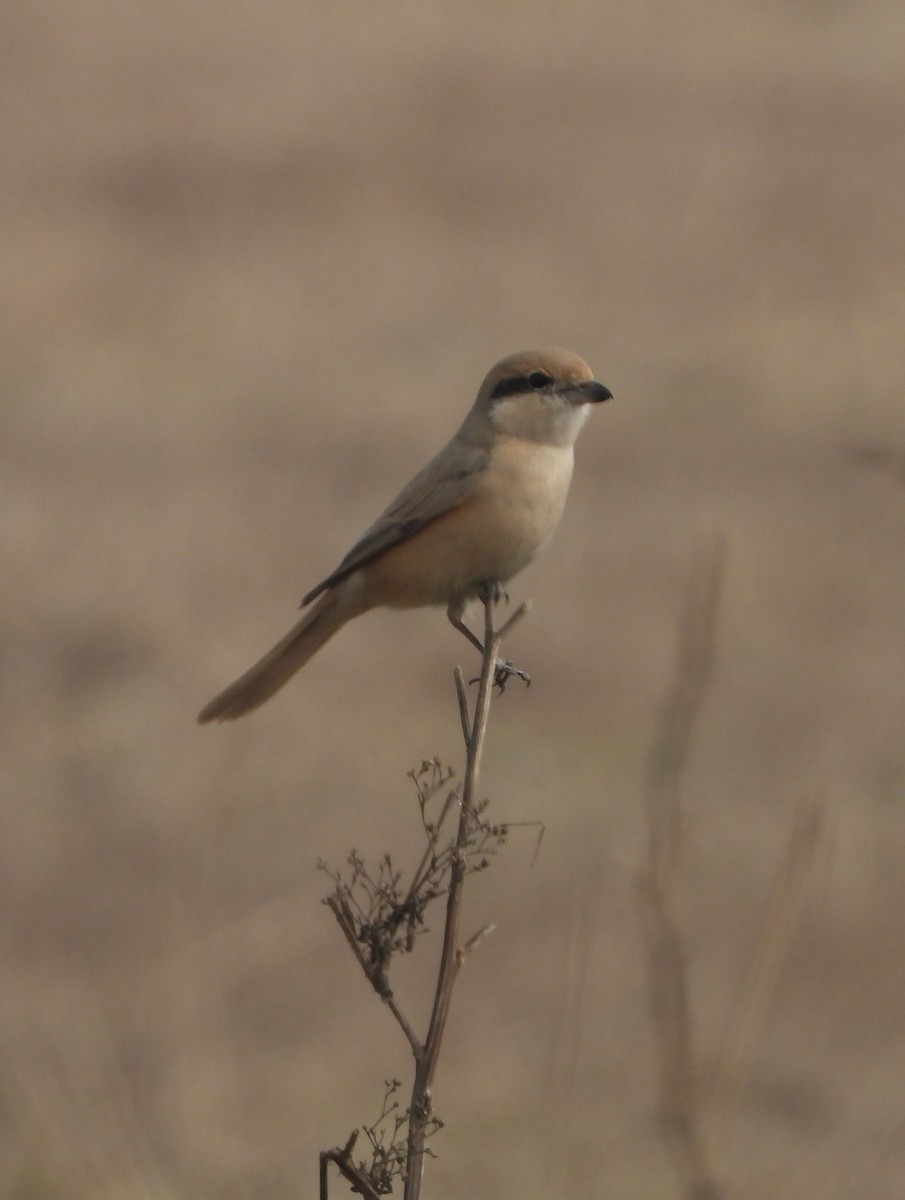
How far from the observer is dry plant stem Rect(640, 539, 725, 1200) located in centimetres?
174

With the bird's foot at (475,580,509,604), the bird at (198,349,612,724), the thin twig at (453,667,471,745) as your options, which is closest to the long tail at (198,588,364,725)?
the bird at (198,349,612,724)

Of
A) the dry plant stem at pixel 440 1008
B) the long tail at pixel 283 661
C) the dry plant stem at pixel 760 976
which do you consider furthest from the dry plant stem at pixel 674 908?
the long tail at pixel 283 661

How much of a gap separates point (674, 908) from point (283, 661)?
2435 millimetres

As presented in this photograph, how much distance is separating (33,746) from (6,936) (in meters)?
0.97

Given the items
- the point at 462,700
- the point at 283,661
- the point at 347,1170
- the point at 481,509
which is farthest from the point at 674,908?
the point at 283,661

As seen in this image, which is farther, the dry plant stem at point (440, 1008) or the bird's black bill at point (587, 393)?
the bird's black bill at point (587, 393)

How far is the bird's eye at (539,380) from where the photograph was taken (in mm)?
4137

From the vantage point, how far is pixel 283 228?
44.4 ft

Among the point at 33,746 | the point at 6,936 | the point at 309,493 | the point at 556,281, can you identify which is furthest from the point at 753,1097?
the point at 556,281

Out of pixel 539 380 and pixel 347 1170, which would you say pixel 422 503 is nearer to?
pixel 539 380

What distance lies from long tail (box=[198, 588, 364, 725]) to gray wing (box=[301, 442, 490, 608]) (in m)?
0.09

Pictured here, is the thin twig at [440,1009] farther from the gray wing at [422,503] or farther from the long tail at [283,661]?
the gray wing at [422,503]

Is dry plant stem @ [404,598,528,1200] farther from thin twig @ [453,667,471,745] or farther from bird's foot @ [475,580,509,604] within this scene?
bird's foot @ [475,580,509,604]

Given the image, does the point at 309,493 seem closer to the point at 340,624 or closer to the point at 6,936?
the point at 6,936
